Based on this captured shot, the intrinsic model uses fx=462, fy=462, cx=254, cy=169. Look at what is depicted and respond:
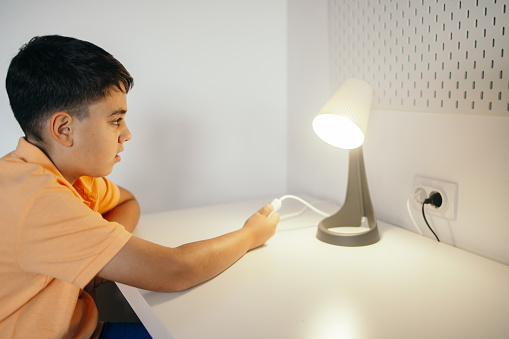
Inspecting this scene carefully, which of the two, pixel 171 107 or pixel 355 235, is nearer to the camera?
pixel 355 235

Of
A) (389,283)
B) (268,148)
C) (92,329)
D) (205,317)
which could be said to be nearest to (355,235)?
(389,283)

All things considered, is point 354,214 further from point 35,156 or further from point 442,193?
point 35,156

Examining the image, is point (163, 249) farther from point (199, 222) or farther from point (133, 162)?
point (133, 162)

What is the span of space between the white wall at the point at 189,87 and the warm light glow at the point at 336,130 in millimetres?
562

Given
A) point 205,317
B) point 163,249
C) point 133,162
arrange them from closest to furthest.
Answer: point 205,317 < point 163,249 < point 133,162

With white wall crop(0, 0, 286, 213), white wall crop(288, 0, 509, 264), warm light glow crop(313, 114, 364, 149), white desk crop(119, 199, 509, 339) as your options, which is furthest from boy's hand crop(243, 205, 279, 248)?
white wall crop(0, 0, 286, 213)

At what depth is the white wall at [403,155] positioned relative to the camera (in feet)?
3.05

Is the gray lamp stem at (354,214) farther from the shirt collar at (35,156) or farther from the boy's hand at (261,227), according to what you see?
the shirt collar at (35,156)

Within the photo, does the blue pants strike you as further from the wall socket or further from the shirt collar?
the wall socket

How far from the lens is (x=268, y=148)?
1.64 metres

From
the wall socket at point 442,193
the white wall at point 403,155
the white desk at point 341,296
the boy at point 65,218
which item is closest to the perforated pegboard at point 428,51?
the white wall at point 403,155

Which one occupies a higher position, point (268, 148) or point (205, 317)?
point (268, 148)

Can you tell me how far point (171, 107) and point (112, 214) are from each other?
1.40ft

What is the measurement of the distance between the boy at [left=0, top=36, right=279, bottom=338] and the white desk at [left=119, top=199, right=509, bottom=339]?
6 centimetres
